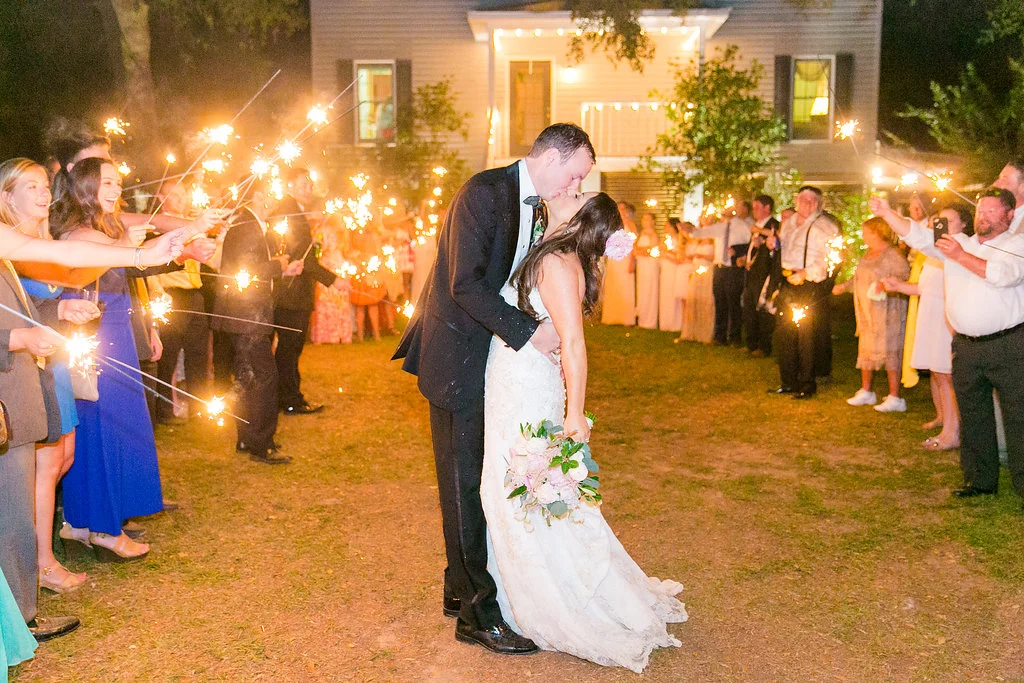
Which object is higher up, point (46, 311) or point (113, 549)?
point (46, 311)

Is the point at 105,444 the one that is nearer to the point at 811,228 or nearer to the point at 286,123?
the point at 811,228

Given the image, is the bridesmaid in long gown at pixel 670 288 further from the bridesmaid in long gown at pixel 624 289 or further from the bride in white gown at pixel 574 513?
the bride in white gown at pixel 574 513

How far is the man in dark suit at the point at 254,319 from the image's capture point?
7.64m

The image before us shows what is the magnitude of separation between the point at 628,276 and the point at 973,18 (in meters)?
15.4

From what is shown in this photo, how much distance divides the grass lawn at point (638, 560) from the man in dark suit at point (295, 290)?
53 cm

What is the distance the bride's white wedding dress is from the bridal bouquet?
0.27ft

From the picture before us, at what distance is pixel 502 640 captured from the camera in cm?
456

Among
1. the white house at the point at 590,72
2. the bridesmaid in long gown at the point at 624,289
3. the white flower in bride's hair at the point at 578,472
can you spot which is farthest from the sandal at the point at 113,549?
the white house at the point at 590,72

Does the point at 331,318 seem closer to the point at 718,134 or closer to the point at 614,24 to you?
the point at 718,134

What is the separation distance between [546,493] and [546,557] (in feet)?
1.20

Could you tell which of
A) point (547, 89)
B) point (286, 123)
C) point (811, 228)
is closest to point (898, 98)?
point (547, 89)

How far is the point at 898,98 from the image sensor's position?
27484 millimetres

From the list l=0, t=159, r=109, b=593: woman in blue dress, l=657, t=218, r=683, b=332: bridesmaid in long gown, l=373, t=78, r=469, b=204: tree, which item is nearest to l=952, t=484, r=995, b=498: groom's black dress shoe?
l=0, t=159, r=109, b=593: woman in blue dress

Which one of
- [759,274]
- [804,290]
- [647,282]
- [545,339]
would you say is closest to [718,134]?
[647,282]
